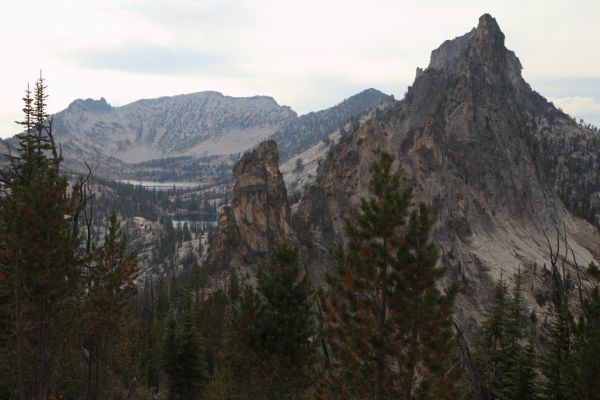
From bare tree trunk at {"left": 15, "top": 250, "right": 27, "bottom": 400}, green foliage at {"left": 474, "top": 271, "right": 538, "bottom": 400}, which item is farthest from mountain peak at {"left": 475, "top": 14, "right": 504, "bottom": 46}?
bare tree trunk at {"left": 15, "top": 250, "right": 27, "bottom": 400}

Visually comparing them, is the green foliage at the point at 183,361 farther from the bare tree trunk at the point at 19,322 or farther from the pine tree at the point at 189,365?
the bare tree trunk at the point at 19,322

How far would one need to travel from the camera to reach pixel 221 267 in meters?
107

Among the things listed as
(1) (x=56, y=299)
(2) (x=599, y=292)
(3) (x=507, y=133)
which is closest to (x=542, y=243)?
(3) (x=507, y=133)

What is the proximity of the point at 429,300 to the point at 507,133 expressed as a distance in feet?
442

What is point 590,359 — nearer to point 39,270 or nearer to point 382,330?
point 382,330

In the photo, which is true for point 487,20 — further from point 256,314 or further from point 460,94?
point 256,314

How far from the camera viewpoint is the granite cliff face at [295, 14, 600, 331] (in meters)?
99.3

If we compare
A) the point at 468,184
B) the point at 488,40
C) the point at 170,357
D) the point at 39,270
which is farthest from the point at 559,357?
the point at 488,40

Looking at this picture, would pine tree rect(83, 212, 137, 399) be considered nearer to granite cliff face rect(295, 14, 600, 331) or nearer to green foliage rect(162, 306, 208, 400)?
green foliage rect(162, 306, 208, 400)

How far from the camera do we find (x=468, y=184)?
12075cm

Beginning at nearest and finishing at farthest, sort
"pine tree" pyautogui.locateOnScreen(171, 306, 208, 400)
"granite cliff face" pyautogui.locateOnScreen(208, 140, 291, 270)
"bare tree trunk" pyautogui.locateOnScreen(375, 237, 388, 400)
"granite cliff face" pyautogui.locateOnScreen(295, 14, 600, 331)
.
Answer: "bare tree trunk" pyautogui.locateOnScreen(375, 237, 388, 400) → "pine tree" pyautogui.locateOnScreen(171, 306, 208, 400) → "granite cliff face" pyautogui.locateOnScreen(295, 14, 600, 331) → "granite cliff face" pyautogui.locateOnScreen(208, 140, 291, 270)

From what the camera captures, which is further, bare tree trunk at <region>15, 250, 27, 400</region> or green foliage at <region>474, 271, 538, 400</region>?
green foliage at <region>474, 271, 538, 400</region>

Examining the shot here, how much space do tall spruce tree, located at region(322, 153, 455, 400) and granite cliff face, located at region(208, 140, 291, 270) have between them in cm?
8188

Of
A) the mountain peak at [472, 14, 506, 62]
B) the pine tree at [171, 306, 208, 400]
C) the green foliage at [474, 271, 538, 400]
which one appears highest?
the mountain peak at [472, 14, 506, 62]
